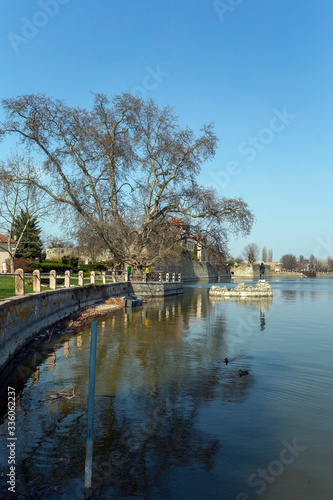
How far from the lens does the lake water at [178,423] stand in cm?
508

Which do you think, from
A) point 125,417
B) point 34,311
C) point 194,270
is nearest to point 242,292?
point 34,311

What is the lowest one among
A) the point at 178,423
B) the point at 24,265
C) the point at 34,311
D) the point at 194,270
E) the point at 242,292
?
the point at 178,423

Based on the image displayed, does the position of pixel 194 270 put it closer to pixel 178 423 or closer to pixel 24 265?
pixel 24 265

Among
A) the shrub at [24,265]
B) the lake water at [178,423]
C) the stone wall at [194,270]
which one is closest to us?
the lake water at [178,423]

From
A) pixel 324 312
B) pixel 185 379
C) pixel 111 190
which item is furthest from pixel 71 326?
pixel 111 190

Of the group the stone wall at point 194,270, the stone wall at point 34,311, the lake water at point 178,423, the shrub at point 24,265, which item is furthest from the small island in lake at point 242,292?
the stone wall at point 194,270

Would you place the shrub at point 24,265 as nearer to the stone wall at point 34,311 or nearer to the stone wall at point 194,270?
the stone wall at point 34,311

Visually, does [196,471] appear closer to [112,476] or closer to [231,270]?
[112,476]

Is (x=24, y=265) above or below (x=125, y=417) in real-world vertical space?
above

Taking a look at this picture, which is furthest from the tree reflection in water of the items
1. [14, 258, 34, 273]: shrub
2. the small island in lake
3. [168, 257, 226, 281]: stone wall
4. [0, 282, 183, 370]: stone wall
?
[168, 257, 226, 281]: stone wall

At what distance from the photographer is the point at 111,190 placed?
38531 mm

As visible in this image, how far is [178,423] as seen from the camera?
22.6 feet

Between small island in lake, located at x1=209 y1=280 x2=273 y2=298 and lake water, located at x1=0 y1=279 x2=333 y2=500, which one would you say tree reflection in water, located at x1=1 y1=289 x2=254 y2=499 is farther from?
small island in lake, located at x1=209 y1=280 x2=273 y2=298

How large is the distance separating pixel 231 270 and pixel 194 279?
52.5 m
